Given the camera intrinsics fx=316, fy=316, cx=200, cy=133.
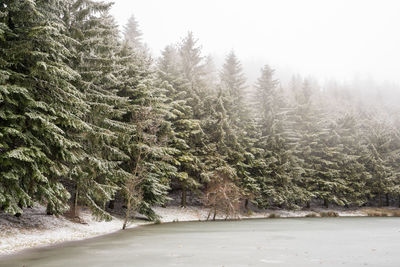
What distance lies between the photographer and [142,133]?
22828mm

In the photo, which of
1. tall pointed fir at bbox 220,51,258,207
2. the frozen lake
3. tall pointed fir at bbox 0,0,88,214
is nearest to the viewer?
the frozen lake

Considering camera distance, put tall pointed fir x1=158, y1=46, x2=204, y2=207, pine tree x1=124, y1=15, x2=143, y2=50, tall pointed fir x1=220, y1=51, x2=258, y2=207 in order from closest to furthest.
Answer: tall pointed fir x1=158, y1=46, x2=204, y2=207, tall pointed fir x1=220, y1=51, x2=258, y2=207, pine tree x1=124, y1=15, x2=143, y2=50

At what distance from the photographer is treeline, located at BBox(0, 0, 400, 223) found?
14.1m

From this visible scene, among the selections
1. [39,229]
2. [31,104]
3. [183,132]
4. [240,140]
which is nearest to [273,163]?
[240,140]

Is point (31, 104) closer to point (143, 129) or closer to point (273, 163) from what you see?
point (143, 129)

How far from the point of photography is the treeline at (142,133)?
14055mm

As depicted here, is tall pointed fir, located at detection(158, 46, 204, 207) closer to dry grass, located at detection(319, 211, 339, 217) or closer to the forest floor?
the forest floor

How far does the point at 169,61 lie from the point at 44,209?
21642 millimetres

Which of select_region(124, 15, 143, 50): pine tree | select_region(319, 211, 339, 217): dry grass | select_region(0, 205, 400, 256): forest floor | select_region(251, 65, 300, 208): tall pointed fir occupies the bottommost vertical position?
select_region(319, 211, 339, 217): dry grass

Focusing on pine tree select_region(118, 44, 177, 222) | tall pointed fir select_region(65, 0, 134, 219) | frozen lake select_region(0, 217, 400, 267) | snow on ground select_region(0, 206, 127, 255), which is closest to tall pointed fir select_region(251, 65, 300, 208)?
pine tree select_region(118, 44, 177, 222)

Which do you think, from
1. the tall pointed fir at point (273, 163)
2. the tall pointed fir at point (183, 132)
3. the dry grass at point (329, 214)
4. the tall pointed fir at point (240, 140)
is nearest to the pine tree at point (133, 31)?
the tall pointed fir at point (183, 132)

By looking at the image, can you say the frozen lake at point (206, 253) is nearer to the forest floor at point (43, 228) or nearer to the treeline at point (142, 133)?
the forest floor at point (43, 228)

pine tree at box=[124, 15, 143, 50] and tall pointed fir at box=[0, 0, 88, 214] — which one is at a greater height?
pine tree at box=[124, 15, 143, 50]

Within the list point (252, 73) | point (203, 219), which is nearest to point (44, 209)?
point (203, 219)
